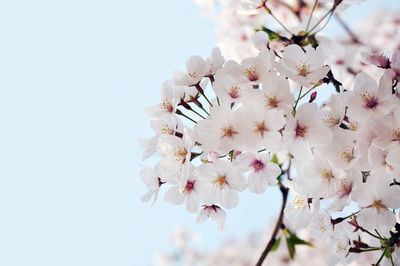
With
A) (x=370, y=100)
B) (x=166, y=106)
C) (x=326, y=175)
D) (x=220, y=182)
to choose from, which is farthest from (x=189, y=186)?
(x=370, y=100)

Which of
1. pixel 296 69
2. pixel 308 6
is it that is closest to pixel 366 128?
pixel 296 69

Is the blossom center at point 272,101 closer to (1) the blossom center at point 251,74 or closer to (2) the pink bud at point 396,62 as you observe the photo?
(1) the blossom center at point 251,74

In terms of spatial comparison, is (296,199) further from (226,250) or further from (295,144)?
(226,250)

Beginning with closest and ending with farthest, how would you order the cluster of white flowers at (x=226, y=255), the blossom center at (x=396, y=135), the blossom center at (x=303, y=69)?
the blossom center at (x=396, y=135), the blossom center at (x=303, y=69), the cluster of white flowers at (x=226, y=255)

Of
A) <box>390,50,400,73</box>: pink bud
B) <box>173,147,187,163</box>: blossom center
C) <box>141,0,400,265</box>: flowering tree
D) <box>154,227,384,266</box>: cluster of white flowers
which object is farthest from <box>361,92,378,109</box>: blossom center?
<box>154,227,384,266</box>: cluster of white flowers

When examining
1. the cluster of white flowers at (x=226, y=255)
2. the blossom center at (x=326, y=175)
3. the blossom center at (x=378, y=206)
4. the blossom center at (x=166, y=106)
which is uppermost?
the blossom center at (x=166, y=106)

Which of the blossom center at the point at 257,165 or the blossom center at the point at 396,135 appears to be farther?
the blossom center at the point at 257,165

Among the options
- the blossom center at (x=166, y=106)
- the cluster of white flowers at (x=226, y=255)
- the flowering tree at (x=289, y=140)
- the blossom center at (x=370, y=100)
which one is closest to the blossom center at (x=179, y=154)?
the flowering tree at (x=289, y=140)

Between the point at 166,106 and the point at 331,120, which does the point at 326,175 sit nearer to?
the point at 331,120
